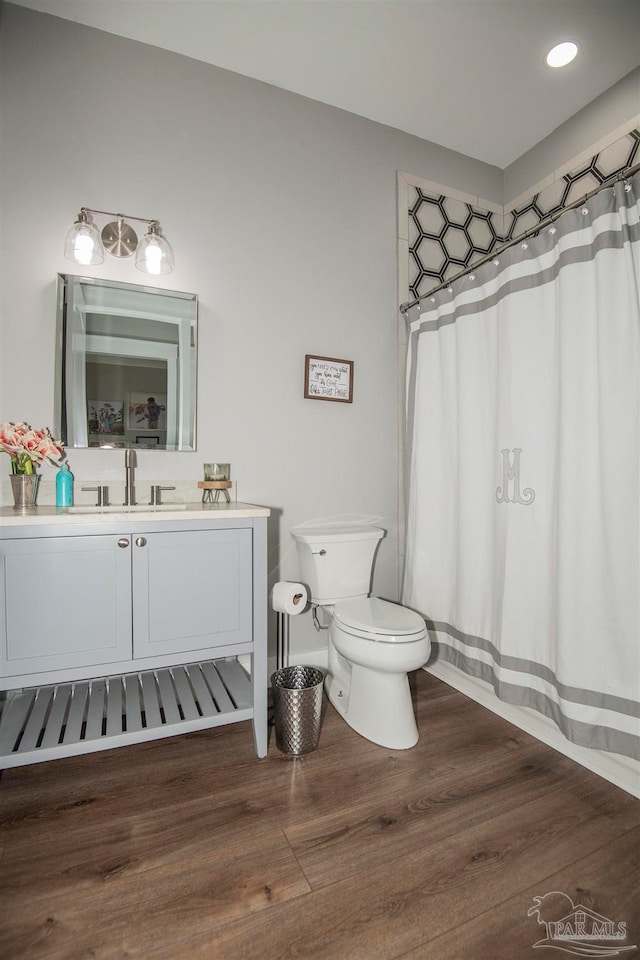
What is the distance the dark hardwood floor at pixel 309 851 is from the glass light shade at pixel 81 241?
1816mm

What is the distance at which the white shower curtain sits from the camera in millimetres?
1405

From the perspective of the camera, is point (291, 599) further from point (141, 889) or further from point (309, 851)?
point (141, 889)

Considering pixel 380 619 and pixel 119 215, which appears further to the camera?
pixel 119 215

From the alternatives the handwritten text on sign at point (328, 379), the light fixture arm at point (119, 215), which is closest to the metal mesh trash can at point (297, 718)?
the handwritten text on sign at point (328, 379)

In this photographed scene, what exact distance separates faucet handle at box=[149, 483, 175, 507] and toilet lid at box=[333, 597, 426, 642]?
84 cm

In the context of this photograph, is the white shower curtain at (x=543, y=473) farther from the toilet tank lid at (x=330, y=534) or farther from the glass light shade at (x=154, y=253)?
the glass light shade at (x=154, y=253)

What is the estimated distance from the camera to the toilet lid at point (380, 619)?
1.63m

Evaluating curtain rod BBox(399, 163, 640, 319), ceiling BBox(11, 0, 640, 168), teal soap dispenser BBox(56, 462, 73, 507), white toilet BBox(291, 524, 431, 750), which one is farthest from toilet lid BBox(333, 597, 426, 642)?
ceiling BBox(11, 0, 640, 168)

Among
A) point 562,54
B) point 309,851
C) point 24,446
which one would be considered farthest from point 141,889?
point 562,54

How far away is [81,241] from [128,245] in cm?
20

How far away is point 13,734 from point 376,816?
44.6 inches

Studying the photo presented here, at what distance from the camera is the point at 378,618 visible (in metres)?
1.76

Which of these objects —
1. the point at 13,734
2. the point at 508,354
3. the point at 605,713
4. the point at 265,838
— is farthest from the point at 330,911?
the point at 508,354

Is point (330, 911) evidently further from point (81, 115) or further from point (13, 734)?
point (81, 115)
